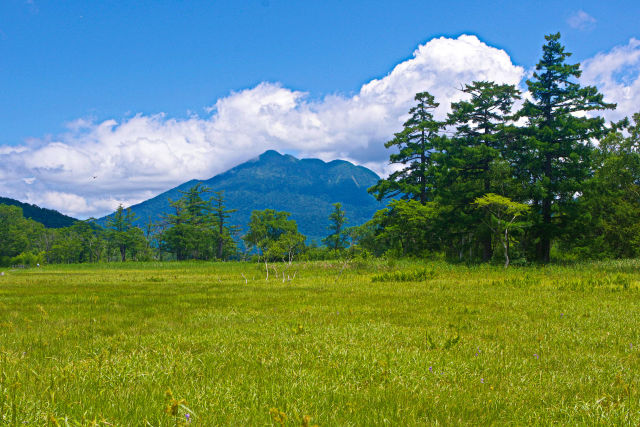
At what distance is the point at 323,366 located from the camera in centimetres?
518

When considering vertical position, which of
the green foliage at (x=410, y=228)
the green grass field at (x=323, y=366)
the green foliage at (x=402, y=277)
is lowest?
the green foliage at (x=402, y=277)

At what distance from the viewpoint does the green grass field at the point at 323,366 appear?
3643 mm

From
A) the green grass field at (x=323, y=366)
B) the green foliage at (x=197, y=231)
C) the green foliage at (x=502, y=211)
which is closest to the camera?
the green grass field at (x=323, y=366)

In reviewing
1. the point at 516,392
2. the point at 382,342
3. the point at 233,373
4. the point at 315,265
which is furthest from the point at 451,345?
the point at 315,265

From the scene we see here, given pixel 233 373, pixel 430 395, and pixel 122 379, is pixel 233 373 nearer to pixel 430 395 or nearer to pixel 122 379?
pixel 122 379

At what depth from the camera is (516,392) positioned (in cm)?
437

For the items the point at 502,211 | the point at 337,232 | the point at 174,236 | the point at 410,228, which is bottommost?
the point at 174,236

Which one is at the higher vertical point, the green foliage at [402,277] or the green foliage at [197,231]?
the green foliage at [197,231]

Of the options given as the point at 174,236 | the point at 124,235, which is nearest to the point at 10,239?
the point at 124,235

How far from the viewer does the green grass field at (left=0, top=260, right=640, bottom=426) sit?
3643mm

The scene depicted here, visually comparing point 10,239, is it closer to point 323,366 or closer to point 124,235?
point 124,235

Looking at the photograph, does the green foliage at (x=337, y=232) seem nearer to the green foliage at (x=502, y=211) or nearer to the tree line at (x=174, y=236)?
the tree line at (x=174, y=236)

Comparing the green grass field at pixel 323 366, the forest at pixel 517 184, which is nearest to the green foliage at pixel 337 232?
the forest at pixel 517 184

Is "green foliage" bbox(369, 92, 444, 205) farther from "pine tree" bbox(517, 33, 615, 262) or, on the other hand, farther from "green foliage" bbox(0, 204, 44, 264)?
"green foliage" bbox(0, 204, 44, 264)
